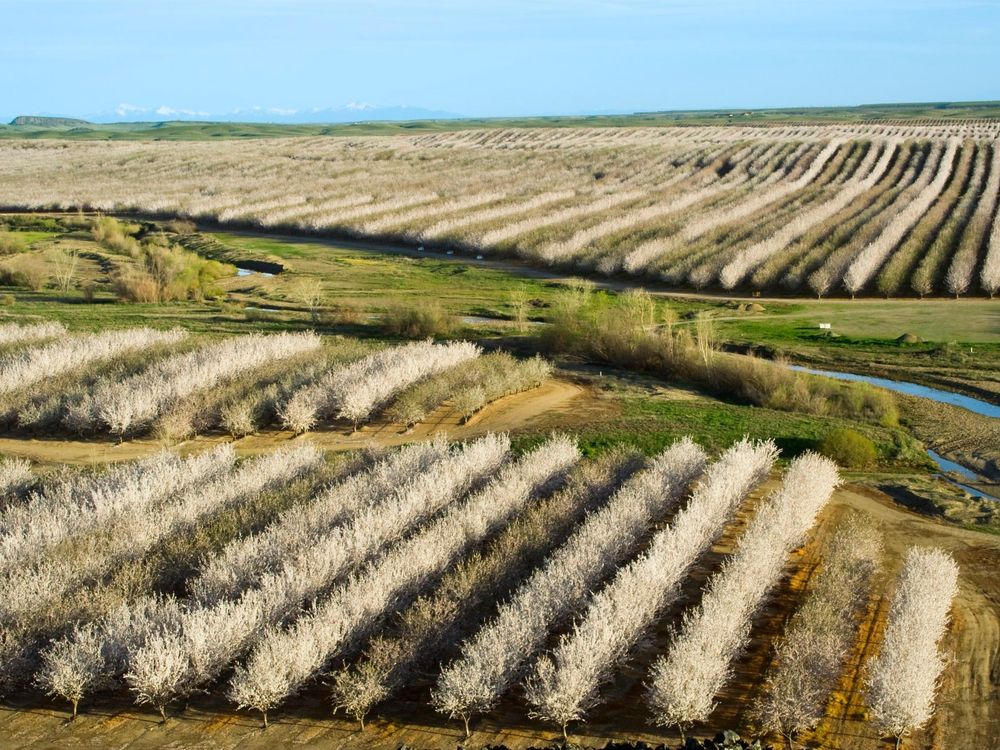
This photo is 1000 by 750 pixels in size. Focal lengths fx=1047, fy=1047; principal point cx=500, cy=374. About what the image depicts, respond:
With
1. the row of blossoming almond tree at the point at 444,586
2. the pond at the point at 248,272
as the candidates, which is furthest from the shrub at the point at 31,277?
the row of blossoming almond tree at the point at 444,586

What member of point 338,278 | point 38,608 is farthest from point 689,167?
point 38,608

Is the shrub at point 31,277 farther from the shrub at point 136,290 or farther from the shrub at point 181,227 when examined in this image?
the shrub at point 181,227

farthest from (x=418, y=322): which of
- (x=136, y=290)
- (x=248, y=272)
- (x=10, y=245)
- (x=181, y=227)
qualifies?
(x=181, y=227)

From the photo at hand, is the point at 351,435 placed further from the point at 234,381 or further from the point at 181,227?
the point at 181,227

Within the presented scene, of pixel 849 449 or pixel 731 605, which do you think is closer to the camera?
pixel 731 605

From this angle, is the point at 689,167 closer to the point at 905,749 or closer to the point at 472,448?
the point at 472,448

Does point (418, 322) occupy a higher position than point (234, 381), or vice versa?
point (234, 381)
